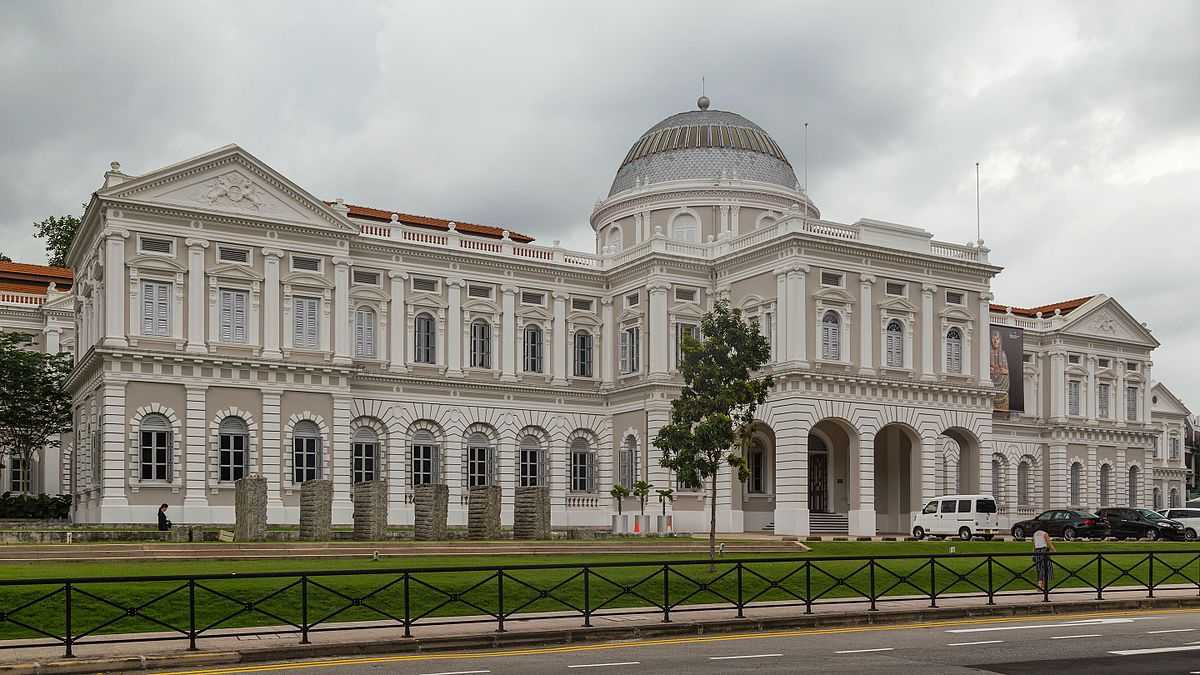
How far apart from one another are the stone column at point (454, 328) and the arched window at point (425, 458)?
3.17 meters

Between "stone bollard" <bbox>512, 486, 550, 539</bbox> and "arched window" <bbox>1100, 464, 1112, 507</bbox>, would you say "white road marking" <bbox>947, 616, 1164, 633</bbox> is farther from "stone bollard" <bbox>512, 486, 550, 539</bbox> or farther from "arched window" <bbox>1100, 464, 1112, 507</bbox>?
"arched window" <bbox>1100, 464, 1112, 507</bbox>

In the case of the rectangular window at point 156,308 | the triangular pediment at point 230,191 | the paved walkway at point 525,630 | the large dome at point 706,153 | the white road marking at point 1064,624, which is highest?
the large dome at point 706,153

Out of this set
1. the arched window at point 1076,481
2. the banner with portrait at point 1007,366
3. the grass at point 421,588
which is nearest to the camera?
the grass at point 421,588

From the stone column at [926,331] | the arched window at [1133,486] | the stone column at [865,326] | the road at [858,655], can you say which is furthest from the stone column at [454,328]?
the arched window at [1133,486]

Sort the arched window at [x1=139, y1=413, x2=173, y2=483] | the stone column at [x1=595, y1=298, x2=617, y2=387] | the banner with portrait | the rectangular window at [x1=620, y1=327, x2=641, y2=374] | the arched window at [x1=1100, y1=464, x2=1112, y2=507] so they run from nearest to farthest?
the arched window at [x1=139, y1=413, x2=173, y2=483], the rectangular window at [x1=620, y1=327, x2=641, y2=374], the stone column at [x1=595, y1=298, x2=617, y2=387], the banner with portrait, the arched window at [x1=1100, y1=464, x2=1112, y2=507]

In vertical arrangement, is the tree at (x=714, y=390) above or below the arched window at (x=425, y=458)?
above

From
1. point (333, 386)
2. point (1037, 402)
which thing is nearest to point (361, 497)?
point (333, 386)

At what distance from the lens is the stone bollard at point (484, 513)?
43.2 metres

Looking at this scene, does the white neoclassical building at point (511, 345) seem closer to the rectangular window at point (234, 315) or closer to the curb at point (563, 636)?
the rectangular window at point (234, 315)

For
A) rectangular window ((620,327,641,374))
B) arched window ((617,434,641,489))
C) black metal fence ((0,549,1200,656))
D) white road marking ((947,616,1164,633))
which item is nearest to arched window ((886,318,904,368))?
rectangular window ((620,327,641,374))

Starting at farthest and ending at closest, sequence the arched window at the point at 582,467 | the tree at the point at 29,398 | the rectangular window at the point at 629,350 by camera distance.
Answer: the arched window at the point at 582,467 → the rectangular window at the point at 629,350 → the tree at the point at 29,398

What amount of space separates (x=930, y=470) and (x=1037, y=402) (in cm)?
2359

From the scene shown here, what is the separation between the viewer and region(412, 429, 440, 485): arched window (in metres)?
59.1

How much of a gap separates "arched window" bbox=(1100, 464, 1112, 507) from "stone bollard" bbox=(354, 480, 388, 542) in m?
55.2
